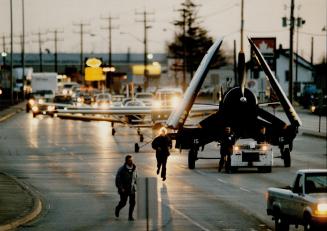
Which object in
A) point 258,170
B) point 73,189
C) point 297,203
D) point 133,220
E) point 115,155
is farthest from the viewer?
point 115,155

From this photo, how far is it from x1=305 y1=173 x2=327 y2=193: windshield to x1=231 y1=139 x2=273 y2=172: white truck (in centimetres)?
1619

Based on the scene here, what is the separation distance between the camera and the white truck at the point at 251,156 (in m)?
38.6

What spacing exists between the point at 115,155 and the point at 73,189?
569 inches

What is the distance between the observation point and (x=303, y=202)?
21359mm

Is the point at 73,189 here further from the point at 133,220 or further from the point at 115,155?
the point at 115,155

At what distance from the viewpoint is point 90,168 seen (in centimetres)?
4147

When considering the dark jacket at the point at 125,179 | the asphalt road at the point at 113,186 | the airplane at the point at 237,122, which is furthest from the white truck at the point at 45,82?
the dark jacket at the point at 125,179

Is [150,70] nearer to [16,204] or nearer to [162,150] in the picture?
[162,150]

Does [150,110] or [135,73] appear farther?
[135,73]

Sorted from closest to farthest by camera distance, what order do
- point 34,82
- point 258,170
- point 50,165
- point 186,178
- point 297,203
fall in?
point 297,203
point 186,178
point 258,170
point 50,165
point 34,82

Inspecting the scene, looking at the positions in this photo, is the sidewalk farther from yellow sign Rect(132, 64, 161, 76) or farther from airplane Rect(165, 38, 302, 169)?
yellow sign Rect(132, 64, 161, 76)

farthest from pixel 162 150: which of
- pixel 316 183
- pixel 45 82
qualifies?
pixel 45 82

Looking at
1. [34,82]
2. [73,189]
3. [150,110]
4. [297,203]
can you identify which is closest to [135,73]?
[34,82]

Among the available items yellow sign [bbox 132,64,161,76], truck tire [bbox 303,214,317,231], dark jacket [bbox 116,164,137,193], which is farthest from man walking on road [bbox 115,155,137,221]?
yellow sign [bbox 132,64,161,76]
